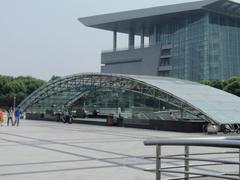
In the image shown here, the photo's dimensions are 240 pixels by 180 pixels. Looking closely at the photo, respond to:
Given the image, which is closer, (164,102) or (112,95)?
(164,102)

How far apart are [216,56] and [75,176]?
9914 cm

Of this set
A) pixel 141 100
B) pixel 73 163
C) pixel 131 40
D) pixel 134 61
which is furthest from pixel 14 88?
pixel 73 163

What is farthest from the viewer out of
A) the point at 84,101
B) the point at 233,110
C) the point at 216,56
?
the point at 216,56

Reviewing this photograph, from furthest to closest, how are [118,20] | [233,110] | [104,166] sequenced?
[118,20]
[233,110]
[104,166]

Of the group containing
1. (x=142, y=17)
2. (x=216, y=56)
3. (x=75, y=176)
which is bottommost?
(x=75, y=176)

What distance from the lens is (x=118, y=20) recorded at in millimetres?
115812

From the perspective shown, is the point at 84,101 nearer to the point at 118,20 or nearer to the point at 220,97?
the point at 220,97

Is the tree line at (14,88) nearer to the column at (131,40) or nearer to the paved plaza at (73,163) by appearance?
the column at (131,40)

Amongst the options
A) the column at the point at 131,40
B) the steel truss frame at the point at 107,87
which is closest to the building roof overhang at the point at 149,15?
the column at the point at 131,40

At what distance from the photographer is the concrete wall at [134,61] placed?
381 feet

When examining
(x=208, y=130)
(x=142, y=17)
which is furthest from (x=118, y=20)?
(x=208, y=130)

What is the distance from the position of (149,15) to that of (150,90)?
236 feet

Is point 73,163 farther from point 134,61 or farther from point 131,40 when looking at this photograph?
point 131,40

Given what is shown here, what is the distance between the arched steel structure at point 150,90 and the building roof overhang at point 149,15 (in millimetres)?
56906
